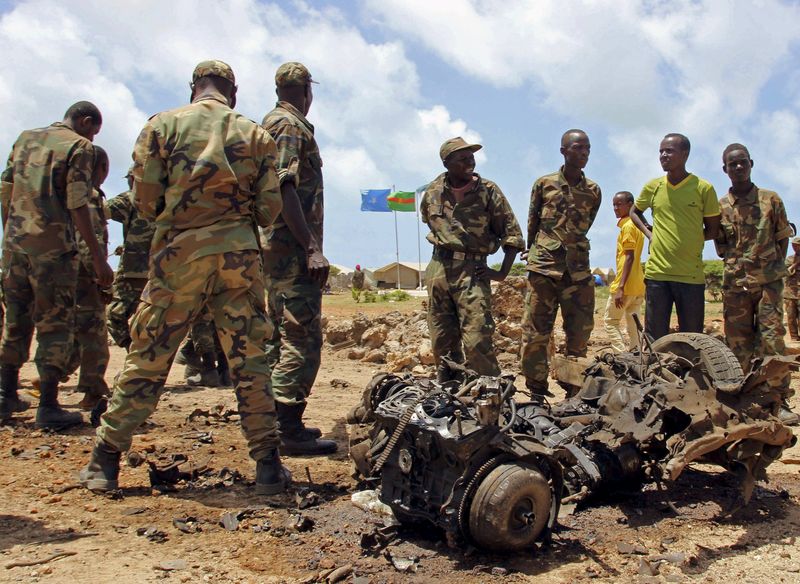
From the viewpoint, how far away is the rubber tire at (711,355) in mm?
4406

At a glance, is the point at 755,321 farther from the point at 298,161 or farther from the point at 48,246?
the point at 48,246

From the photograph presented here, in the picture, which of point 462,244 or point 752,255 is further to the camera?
point 752,255

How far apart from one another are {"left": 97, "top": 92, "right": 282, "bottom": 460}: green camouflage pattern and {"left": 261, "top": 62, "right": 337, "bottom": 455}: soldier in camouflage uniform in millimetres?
700

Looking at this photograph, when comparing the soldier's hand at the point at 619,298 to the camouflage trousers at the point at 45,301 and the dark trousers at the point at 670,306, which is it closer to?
the dark trousers at the point at 670,306

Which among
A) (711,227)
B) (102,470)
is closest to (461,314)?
(711,227)

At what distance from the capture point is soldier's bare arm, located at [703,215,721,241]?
6562 millimetres

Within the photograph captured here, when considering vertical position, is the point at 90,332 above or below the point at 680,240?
below

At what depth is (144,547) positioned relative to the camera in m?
3.54

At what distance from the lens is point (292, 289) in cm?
523

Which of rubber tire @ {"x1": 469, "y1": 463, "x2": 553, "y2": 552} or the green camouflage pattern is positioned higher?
the green camouflage pattern

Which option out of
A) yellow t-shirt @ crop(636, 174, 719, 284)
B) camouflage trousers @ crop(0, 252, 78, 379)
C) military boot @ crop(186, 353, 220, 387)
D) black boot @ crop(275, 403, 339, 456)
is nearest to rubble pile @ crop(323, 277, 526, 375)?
military boot @ crop(186, 353, 220, 387)

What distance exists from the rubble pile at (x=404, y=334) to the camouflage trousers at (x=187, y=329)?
5586 mm

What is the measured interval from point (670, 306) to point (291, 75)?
381 centimetres

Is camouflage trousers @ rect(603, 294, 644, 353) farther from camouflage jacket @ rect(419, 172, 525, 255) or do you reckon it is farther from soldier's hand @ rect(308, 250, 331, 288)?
soldier's hand @ rect(308, 250, 331, 288)
